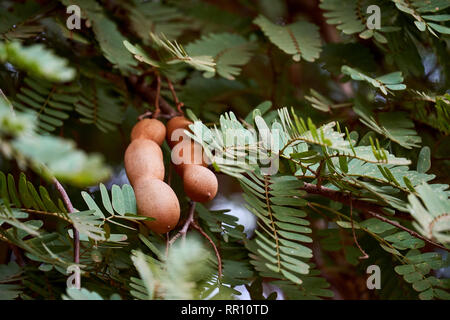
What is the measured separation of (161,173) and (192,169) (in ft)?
0.12

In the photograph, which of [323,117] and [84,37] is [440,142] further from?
[84,37]

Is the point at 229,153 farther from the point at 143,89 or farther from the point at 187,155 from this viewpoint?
the point at 143,89

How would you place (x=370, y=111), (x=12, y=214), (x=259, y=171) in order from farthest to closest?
(x=370, y=111) < (x=259, y=171) < (x=12, y=214)

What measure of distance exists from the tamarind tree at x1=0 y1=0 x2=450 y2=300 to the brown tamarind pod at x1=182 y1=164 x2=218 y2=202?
0.03m

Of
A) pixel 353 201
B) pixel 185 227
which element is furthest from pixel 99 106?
pixel 353 201

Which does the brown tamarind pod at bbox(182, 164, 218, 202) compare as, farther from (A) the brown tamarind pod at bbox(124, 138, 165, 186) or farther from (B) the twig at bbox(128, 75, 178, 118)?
(B) the twig at bbox(128, 75, 178, 118)

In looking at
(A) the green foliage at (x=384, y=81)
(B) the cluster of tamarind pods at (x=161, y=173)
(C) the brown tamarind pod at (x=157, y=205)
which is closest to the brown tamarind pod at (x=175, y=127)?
(B) the cluster of tamarind pods at (x=161, y=173)

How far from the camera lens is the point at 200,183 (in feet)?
1.56

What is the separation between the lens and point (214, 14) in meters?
0.93

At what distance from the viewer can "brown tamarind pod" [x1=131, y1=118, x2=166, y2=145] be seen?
550 mm
